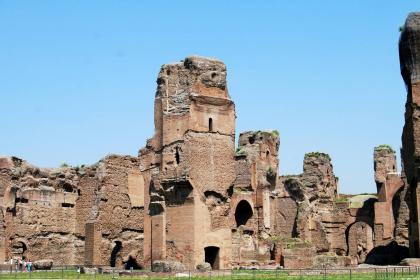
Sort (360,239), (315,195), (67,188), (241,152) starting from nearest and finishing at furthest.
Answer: (67,188) < (241,152) < (315,195) < (360,239)

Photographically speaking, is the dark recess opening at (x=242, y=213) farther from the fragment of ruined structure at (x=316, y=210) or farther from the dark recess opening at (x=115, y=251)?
the dark recess opening at (x=115, y=251)

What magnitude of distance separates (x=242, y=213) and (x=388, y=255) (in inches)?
349

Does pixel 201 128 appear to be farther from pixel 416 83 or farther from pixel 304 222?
pixel 304 222

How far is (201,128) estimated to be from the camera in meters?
33.5

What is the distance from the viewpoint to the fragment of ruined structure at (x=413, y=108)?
34125 millimetres

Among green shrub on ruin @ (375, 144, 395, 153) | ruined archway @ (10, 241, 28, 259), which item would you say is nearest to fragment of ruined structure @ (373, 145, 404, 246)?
green shrub on ruin @ (375, 144, 395, 153)

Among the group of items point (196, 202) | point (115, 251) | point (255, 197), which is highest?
point (255, 197)

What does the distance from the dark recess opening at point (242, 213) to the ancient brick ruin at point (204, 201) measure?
6 centimetres

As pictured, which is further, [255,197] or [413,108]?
[255,197]

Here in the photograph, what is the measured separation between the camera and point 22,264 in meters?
36.8

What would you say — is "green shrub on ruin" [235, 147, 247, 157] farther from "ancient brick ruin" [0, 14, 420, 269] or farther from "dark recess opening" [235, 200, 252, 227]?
"dark recess opening" [235, 200, 252, 227]

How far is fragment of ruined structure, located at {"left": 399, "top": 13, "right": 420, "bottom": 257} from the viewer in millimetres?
34125

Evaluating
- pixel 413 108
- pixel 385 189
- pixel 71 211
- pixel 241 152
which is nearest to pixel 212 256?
pixel 71 211

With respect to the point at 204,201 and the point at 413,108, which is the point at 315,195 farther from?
the point at 204,201
